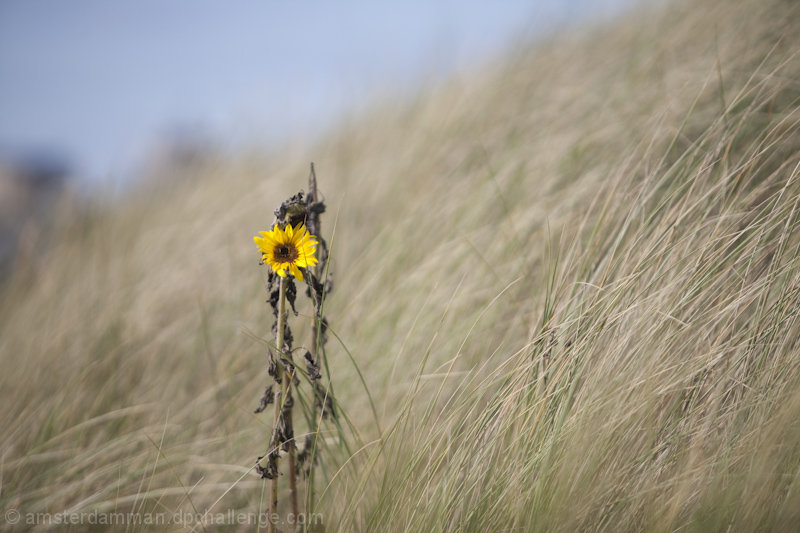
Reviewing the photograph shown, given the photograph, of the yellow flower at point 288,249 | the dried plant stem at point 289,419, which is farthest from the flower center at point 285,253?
the dried plant stem at point 289,419

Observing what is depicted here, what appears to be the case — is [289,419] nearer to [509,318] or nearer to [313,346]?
[313,346]

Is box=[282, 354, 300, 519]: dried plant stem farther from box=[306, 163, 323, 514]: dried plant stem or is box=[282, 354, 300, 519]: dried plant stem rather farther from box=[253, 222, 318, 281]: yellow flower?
box=[253, 222, 318, 281]: yellow flower

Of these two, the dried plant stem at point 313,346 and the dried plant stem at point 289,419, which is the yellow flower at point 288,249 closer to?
the dried plant stem at point 313,346

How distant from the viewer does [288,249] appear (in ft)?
3.62

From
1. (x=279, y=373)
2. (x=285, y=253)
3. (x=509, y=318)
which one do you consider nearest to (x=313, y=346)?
(x=279, y=373)

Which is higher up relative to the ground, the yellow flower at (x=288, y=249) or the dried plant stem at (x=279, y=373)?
the yellow flower at (x=288, y=249)

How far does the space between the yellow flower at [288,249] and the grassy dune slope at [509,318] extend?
1.30ft

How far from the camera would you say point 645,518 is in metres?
1.01

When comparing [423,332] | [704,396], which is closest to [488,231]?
[423,332]

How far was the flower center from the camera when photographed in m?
1.09

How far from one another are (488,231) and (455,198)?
0.37 meters

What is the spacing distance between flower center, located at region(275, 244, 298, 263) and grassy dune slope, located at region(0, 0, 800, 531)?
422 millimetres

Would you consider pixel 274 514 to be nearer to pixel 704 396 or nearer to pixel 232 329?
pixel 704 396

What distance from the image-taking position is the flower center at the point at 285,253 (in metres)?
1.09
